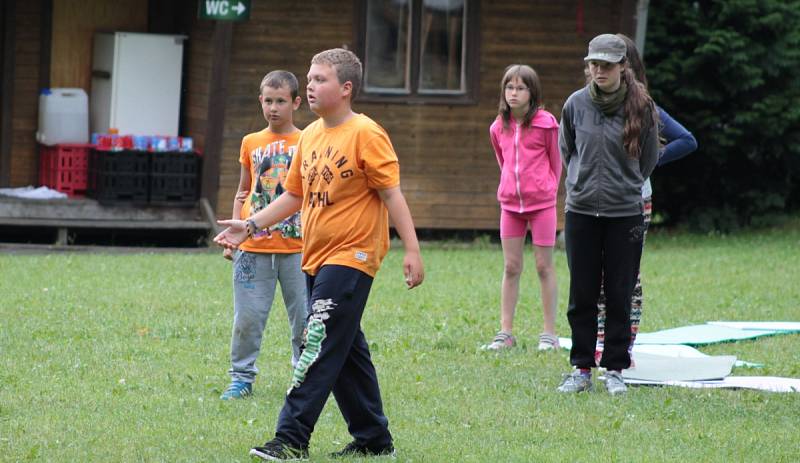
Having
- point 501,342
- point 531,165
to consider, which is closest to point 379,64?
point 531,165

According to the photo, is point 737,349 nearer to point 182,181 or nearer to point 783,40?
point 182,181

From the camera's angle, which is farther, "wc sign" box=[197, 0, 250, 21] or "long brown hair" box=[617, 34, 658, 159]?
"wc sign" box=[197, 0, 250, 21]

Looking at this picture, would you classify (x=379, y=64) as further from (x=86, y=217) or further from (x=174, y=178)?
(x=86, y=217)

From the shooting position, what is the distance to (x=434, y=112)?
619 inches

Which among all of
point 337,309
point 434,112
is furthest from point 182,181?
point 337,309

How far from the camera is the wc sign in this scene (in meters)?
14.1

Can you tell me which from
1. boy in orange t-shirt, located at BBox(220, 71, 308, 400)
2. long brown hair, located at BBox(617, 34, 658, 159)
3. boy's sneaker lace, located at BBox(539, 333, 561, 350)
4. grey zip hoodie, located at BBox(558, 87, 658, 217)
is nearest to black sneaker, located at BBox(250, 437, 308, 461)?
boy in orange t-shirt, located at BBox(220, 71, 308, 400)

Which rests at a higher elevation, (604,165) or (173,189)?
(604,165)

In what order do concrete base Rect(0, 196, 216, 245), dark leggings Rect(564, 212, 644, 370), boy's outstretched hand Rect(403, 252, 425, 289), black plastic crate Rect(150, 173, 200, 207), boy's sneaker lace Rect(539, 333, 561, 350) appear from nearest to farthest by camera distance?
boy's outstretched hand Rect(403, 252, 425, 289)
dark leggings Rect(564, 212, 644, 370)
boy's sneaker lace Rect(539, 333, 561, 350)
concrete base Rect(0, 196, 216, 245)
black plastic crate Rect(150, 173, 200, 207)

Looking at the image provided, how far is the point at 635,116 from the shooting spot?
22.6ft

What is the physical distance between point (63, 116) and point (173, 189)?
152 centimetres

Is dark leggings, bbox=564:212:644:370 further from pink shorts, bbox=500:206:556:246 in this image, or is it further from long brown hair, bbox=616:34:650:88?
pink shorts, bbox=500:206:556:246

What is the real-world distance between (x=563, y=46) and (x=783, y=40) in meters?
3.86

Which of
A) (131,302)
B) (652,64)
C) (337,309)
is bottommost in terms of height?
(131,302)
